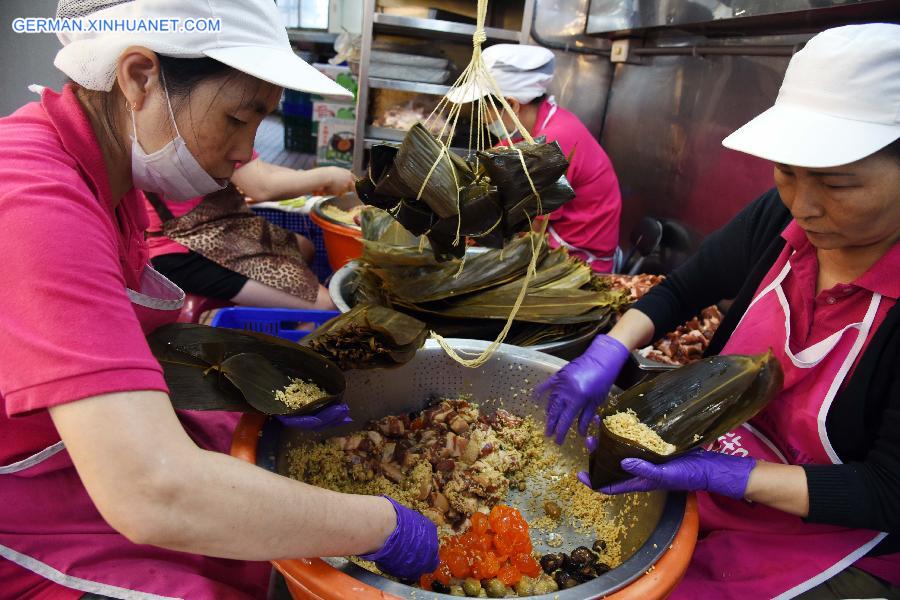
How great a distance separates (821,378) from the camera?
5.08 feet

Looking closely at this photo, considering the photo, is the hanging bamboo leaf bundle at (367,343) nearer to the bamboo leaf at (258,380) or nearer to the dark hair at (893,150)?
the bamboo leaf at (258,380)

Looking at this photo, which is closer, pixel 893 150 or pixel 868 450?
pixel 893 150

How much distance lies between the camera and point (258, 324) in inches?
101

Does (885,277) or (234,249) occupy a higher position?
(885,277)

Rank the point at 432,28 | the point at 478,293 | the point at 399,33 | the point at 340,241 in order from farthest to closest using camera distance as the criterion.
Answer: the point at 399,33
the point at 432,28
the point at 340,241
the point at 478,293

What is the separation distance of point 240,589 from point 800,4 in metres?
3.15

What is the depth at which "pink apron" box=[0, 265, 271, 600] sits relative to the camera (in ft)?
4.09

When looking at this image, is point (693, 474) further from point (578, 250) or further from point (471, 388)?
point (578, 250)

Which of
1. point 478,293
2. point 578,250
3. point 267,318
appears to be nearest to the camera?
point 478,293

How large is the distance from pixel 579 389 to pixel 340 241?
1942 mm

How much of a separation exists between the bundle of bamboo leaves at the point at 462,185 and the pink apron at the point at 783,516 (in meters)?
0.80

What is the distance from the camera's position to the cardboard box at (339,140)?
548cm

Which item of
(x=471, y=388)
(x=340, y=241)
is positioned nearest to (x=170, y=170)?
(x=471, y=388)

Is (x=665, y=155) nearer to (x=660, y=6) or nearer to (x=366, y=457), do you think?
(x=660, y=6)
